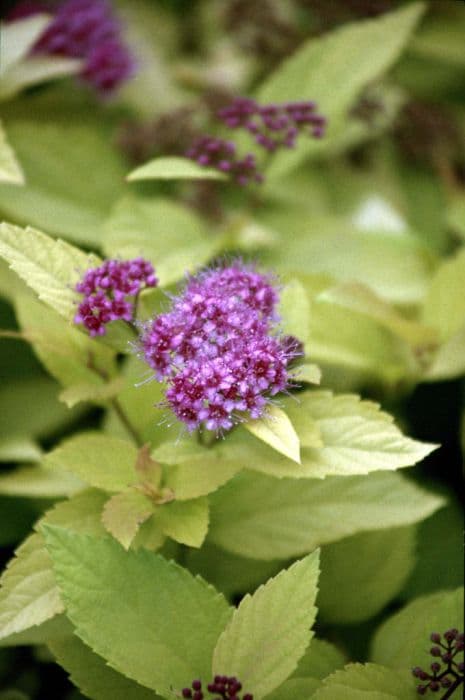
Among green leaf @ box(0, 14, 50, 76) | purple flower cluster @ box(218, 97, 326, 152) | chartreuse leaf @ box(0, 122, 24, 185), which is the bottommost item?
purple flower cluster @ box(218, 97, 326, 152)

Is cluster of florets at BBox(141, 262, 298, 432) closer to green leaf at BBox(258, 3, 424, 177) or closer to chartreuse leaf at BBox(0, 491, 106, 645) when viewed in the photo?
Answer: chartreuse leaf at BBox(0, 491, 106, 645)

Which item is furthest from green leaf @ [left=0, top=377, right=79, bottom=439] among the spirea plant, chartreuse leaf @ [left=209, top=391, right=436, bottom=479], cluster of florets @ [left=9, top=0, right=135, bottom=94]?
cluster of florets @ [left=9, top=0, right=135, bottom=94]

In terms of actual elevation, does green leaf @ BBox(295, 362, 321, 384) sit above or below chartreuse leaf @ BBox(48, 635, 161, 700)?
above

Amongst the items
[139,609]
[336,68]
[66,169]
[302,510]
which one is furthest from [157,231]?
[139,609]

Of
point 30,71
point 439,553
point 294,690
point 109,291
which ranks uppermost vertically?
point 30,71

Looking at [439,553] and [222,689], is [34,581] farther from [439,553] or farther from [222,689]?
[439,553]

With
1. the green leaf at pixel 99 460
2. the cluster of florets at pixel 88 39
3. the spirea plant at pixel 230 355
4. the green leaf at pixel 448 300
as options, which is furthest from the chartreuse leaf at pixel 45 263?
the cluster of florets at pixel 88 39

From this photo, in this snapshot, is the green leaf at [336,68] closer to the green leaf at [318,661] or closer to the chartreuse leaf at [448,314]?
the chartreuse leaf at [448,314]
